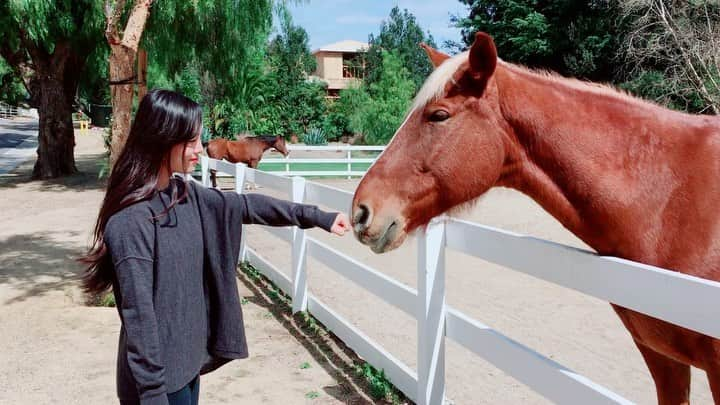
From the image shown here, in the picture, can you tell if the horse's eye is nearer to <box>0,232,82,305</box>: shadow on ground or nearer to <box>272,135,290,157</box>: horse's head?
<box>0,232,82,305</box>: shadow on ground

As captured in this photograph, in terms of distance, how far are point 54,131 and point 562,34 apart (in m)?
18.6

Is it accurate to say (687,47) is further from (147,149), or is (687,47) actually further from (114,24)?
(147,149)

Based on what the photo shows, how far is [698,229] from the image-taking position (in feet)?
6.17

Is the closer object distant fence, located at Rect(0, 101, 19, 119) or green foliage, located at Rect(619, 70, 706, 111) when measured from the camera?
green foliage, located at Rect(619, 70, 706, 111)

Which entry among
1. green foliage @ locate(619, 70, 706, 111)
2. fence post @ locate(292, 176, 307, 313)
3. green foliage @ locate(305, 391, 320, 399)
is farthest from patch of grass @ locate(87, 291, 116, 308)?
green foliage @ locate(619, 70, 706, 111)

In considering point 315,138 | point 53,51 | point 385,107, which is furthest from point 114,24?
point 315,138

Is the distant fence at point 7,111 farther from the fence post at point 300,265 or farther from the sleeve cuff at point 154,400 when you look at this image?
the sleeve cuff at point 154,400

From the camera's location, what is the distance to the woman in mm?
1787

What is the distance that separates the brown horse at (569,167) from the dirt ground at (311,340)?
0.89 ft

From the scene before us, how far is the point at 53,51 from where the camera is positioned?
49.6 ft

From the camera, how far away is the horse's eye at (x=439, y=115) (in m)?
2.10

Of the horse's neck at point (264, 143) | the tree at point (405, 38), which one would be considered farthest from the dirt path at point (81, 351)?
the tree at point (405, 38)

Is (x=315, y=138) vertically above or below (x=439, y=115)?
below

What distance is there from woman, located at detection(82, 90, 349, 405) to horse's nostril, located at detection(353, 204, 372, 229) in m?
0.46
